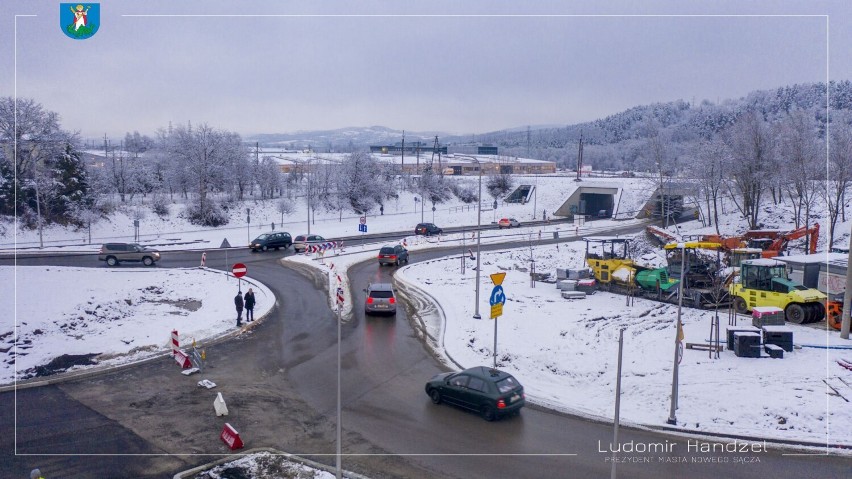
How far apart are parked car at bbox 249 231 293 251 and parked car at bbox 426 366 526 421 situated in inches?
1153

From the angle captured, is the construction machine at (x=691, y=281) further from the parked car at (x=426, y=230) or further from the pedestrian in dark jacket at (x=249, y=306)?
the parked car at (x=426, y=230)

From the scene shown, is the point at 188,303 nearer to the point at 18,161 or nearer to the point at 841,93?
the point at 18,161

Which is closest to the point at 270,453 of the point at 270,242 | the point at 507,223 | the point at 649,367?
the point at 649,367

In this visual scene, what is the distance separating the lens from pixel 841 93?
9525 centimetres

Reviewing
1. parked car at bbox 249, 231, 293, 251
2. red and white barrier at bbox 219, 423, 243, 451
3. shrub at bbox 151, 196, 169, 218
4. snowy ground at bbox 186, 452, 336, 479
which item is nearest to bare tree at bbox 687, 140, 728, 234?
parked car at bbox 249, 231, 293, 251

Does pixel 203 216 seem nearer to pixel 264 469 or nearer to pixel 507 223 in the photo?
pixel 507 223

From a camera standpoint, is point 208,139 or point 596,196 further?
point 596,196

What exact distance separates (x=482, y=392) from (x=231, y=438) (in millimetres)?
6090

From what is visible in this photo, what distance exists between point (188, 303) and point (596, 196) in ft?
215

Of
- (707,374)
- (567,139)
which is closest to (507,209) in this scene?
(707,374)

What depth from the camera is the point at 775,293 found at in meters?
22.4

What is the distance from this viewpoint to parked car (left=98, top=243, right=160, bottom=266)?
35531 mm

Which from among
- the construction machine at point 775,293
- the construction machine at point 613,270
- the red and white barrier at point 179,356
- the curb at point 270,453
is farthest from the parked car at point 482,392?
the construction machine at point 613,270

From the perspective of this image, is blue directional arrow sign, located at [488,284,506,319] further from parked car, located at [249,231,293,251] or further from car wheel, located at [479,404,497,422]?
parked car, located at [249,231,293,251]
